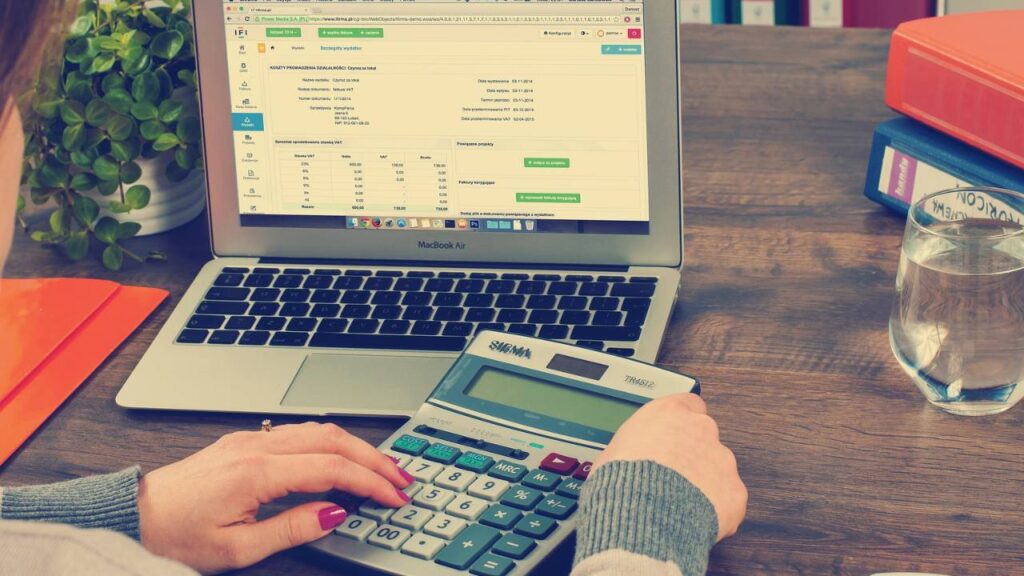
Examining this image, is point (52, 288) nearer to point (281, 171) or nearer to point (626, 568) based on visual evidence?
point (281, 171)

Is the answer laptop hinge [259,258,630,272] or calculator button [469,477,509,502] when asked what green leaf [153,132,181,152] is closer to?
laptop hinge [259,258,630,272]

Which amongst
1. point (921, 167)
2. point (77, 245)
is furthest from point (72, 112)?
point (921, 167)

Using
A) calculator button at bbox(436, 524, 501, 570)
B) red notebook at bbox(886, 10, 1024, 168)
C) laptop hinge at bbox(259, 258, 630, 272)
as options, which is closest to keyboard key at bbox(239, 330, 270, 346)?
laptop hinge at bbox(259, 258, 630, 272)

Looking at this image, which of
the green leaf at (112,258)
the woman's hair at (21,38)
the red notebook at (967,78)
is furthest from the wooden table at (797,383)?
the woman's hair at (21,38)

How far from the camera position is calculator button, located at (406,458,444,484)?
77cm

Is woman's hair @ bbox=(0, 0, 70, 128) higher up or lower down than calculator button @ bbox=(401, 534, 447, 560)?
higher up

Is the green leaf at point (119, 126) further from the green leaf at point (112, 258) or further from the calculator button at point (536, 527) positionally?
the calculator button at point (536, 527)

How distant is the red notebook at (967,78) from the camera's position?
3.19ft

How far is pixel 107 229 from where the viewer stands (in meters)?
1.12

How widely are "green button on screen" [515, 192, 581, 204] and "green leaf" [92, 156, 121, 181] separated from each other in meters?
0.38

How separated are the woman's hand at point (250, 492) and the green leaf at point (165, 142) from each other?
41 centimetres

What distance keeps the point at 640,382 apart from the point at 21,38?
44 centimetres

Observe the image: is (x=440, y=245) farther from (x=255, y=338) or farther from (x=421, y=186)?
(x=255, y=338)

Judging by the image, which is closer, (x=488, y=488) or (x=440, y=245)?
(x=488, y=488)
